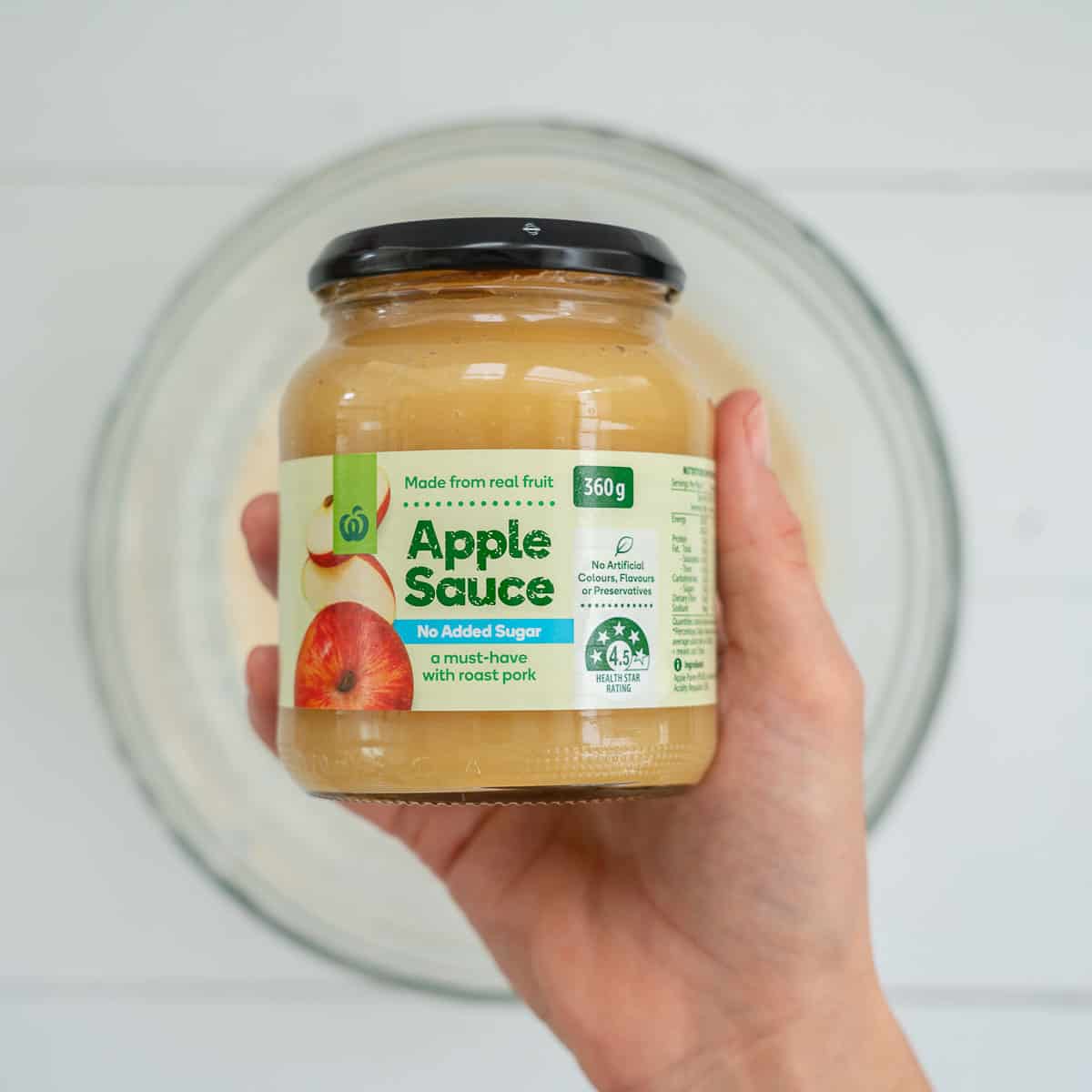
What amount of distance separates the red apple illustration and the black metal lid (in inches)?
4.6

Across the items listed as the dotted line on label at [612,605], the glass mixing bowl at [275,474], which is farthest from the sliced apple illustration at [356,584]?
the glass mixing bowl at [275,474]

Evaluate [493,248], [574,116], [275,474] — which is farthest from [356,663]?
[574,116]

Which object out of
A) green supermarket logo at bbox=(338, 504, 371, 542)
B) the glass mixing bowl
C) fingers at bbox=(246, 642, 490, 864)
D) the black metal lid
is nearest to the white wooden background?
the glass mixing bowl

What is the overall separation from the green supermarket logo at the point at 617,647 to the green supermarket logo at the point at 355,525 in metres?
0.13

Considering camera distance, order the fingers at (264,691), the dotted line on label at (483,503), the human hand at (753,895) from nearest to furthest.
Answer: the dotted line on label at (483,503) < the human hand at (753,895) < the fingers at (264,691)

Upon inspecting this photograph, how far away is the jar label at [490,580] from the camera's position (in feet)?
2.07

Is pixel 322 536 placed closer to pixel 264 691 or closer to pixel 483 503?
pixel 483 503

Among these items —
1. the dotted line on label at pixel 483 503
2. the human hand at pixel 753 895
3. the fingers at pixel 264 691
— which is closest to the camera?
the dotted line on label at pixel 483 503

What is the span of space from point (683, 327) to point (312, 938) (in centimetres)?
57

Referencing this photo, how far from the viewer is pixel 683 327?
0.98 m

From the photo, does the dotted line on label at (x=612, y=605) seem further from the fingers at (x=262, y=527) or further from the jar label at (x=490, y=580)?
the fingers at (x=262, y=527)

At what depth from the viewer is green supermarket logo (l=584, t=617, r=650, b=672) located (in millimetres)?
641

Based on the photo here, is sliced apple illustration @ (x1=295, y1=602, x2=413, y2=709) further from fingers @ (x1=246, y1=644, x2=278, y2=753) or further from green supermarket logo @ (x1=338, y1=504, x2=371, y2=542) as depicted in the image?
fingers @ (x1=246, y1=644, x2=278, y2=753)

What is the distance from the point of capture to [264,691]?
0.89 metres
